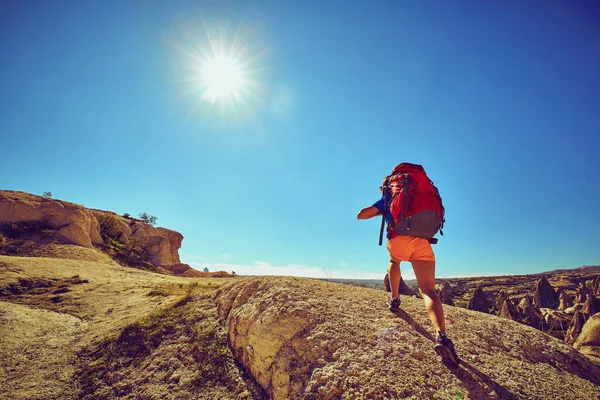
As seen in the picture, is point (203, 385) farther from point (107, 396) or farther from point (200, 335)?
point (107, 396)

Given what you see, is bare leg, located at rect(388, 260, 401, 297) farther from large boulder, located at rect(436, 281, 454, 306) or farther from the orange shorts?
large boulder, located at rect(436, 281, 454, 306)

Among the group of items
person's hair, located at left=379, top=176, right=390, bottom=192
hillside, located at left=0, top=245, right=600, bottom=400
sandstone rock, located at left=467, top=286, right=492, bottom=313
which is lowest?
sandstone rock, located at left=467, top=286, right=492, bottom=313

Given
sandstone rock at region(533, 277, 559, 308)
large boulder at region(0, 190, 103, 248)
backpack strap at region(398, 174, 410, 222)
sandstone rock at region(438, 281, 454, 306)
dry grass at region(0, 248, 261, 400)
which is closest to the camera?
backpack strap at region(398, 174, 410, 222)

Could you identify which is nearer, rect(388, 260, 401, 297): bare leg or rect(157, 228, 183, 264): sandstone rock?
rect(388, 260, 401, 297): bare leg

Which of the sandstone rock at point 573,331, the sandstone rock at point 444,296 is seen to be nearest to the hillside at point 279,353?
the sandstone rock at point 573,331

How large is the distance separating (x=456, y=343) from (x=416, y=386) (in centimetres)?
147

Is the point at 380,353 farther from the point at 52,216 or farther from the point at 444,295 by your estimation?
the point at 444,295

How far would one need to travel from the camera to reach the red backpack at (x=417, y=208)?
361 cm

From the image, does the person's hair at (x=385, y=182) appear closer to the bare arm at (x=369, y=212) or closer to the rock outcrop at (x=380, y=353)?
the bare arm at (x=369, y=212)

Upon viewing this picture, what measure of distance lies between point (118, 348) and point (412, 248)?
5490mm

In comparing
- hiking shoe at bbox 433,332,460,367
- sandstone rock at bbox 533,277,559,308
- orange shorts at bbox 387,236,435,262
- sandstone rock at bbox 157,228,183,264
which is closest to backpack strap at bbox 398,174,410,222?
orange shorts at bbox 387,236,435,262

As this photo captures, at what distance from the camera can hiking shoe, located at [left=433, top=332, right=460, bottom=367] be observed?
10.5 feet

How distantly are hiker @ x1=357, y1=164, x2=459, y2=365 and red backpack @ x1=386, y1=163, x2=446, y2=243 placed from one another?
67mm

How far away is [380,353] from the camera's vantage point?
3395mm
